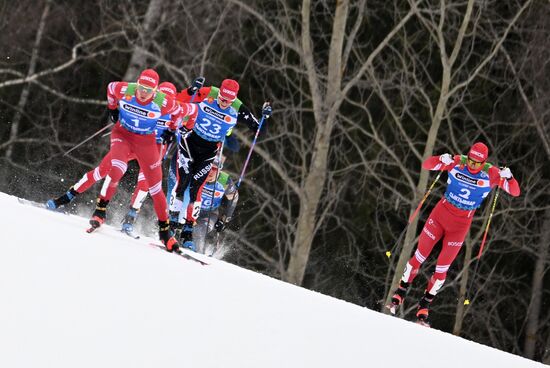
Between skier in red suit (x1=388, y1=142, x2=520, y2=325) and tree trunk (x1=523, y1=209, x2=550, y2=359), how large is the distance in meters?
13.7

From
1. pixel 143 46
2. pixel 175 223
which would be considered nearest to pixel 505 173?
pixel 175 223

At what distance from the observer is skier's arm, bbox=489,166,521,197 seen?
1250 cm

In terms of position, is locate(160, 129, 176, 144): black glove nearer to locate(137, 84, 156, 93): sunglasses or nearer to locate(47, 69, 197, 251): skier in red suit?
locate(47, 69, 197, 251): skier in red suit

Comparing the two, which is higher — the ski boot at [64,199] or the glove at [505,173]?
the glove at [505,173]

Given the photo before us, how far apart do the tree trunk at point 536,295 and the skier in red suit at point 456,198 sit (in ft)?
45.1

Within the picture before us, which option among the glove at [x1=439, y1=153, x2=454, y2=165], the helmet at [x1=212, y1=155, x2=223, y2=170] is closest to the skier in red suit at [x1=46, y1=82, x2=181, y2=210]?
the helmet at [x1=212, y1=155, x2=223, y2=170]

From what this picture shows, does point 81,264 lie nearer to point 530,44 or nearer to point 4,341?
point 4,341

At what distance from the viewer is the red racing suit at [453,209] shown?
12.5 metres

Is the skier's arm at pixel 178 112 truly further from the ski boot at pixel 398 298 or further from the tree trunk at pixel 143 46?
the tree trunk at pixel 143 46

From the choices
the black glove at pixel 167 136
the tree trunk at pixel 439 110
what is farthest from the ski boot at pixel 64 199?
the tree trunk at pixel 439 110

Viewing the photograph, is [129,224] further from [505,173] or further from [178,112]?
[505,173]

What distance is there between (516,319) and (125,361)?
24360 millimetres

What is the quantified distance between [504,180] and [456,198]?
0.57 meters

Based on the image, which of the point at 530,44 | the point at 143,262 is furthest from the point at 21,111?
the point at 143,262
